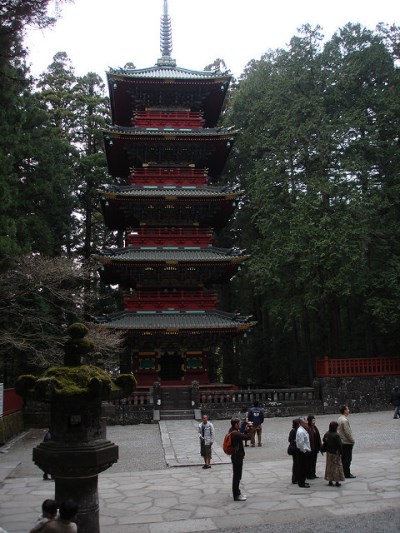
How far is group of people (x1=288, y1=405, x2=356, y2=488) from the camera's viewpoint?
10.1 m

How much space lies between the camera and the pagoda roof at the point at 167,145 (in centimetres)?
2700

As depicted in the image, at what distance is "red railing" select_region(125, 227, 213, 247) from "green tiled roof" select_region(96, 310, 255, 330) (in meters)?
3.66

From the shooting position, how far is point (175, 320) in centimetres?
2498

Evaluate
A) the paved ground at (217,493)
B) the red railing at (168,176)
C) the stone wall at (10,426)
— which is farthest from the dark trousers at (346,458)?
the red railing at (168,176)

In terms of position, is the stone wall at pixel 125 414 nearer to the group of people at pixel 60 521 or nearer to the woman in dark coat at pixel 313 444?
the woman in dark coat at pixel 313 444

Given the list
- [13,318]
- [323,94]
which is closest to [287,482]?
[13,318]

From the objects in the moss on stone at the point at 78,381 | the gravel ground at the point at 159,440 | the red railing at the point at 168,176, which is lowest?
the gravel ground at the point at 159,440

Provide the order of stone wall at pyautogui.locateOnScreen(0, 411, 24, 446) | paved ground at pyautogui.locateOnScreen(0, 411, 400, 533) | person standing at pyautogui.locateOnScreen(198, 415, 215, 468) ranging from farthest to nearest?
1. stone wall at pyautogui.locateOnScreen(0, 411, 24, 446)
2. person standing at pyautogui.locateOnScreen(198, 415, 215, 468)
3. paved ground at pyautogui.locateOnScreen(0, 411, 400, 533)

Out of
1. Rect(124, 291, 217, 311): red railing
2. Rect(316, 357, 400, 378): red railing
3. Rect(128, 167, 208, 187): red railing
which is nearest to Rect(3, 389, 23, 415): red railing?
Rect(124, 291, 217, 311): red railing

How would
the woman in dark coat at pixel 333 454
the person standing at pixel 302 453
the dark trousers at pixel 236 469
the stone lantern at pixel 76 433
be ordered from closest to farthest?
the stone lantern at pixel 76 433, the dark trousers at pixel 236 469, the woman in dark coat at pixel 333 454, the person standing at pixel 302 453

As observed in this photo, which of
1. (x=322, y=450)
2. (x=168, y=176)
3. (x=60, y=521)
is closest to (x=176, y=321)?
(x=168, y=176)

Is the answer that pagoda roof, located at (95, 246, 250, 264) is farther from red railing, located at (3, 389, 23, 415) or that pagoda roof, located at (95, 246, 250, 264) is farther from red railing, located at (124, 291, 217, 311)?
red railing, located at (3, 389, 23, 415)

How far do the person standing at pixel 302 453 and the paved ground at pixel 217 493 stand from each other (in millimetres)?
235

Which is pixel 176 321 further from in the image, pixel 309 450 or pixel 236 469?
pixel 236 469
